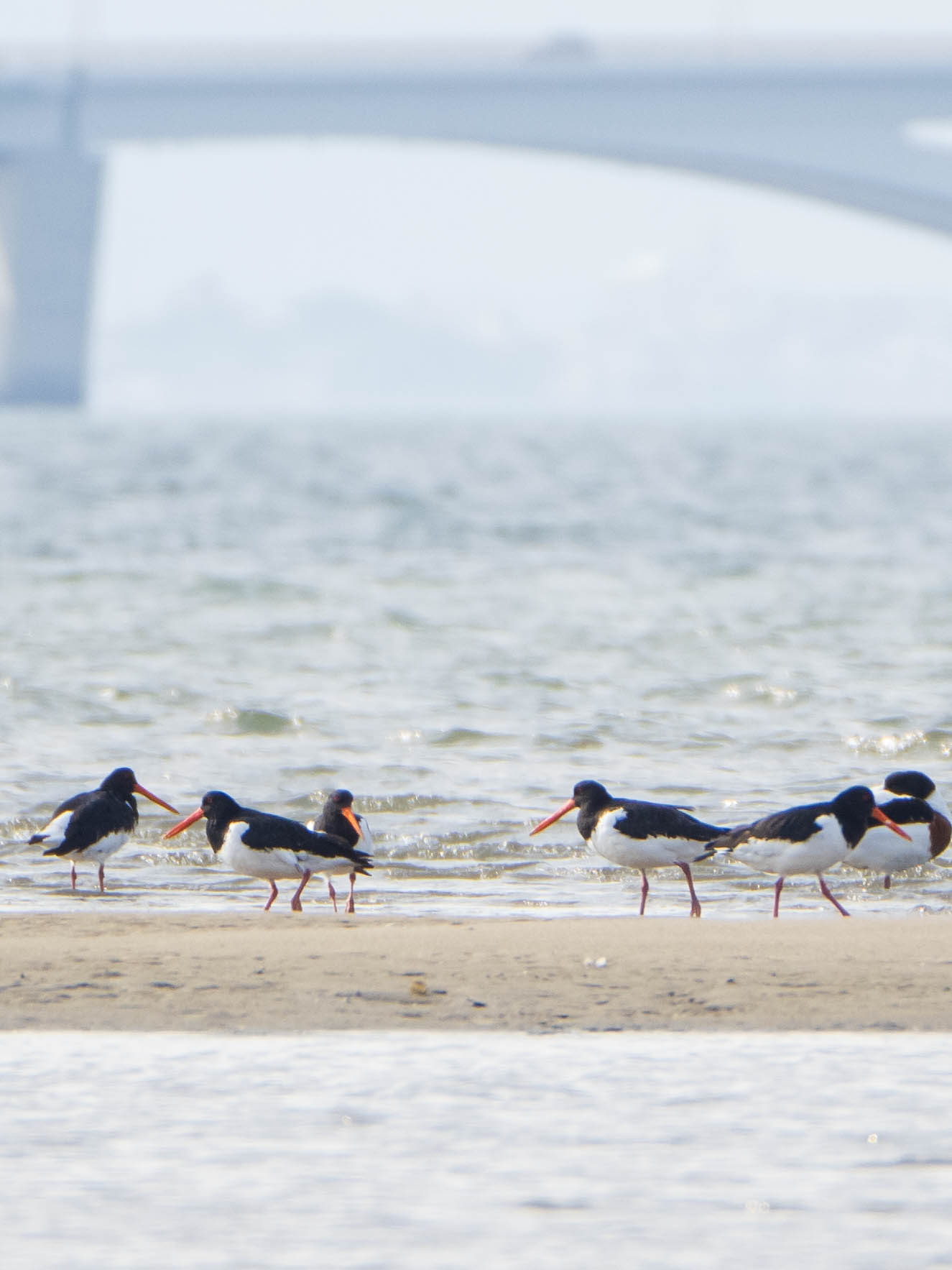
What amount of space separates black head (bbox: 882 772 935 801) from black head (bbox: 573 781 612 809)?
136cm

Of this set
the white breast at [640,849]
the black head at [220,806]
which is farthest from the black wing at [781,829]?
the black head at [220,806]

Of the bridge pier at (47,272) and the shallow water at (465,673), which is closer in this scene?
the shallow water at (465,673)

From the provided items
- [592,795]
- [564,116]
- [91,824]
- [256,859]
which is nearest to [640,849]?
[592,795]

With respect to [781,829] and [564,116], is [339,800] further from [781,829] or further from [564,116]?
[564,116]

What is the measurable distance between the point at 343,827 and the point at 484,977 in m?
1.81

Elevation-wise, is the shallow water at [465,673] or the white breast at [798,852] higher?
the shallow water at [465,673]

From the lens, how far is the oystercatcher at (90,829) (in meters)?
7.35

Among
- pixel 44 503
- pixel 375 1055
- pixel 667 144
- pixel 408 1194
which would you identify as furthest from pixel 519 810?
pixel 667 144

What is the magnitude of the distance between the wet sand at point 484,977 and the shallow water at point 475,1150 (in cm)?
20

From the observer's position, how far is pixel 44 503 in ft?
122

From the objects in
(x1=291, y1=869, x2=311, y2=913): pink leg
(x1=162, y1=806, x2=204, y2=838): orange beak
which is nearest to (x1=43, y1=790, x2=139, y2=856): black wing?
(x1=162, y1=806, x2=204, y2=838): orange beak

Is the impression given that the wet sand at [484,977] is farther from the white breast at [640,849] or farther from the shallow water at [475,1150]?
the white breast at [640,849]

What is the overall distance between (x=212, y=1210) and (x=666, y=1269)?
86 centimetres

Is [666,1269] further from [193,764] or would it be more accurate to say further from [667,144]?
[667,144]
